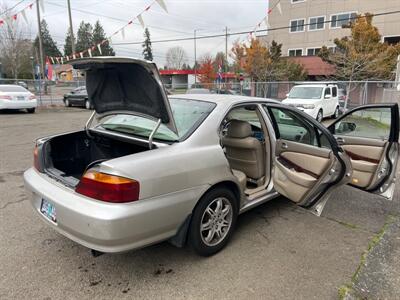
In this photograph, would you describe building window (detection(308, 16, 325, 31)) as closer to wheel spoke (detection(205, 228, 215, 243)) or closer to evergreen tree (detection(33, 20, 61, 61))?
wheel spoke (detection(205, 228, 215, 243))

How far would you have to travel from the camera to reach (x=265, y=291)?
7.80ft

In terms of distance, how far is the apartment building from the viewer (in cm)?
3045

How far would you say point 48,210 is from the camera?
250 cm

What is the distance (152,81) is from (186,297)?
1.70 m

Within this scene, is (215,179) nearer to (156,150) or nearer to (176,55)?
(156,150)

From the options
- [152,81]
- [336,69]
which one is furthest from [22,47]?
[152,81]

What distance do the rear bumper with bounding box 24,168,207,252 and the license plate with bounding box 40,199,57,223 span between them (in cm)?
4

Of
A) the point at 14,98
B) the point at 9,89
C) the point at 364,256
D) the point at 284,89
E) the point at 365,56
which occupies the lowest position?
the point at 364,256

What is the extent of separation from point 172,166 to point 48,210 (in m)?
1.10

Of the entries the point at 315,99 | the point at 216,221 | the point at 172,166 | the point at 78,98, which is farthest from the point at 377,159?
the point at 78,98

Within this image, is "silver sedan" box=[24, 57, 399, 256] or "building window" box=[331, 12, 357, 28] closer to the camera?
"silver sedan" box=[24, 57, 399, 256]

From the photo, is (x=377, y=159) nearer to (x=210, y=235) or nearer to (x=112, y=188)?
(x=210, y=235)

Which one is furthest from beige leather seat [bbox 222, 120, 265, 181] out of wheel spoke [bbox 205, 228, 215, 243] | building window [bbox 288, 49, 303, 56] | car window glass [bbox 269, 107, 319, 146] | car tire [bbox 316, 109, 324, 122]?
building window [bbox 288, 49, 303, 56]

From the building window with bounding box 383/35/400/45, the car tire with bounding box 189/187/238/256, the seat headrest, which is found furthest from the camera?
the building window with bounding box 383/35/400/45
